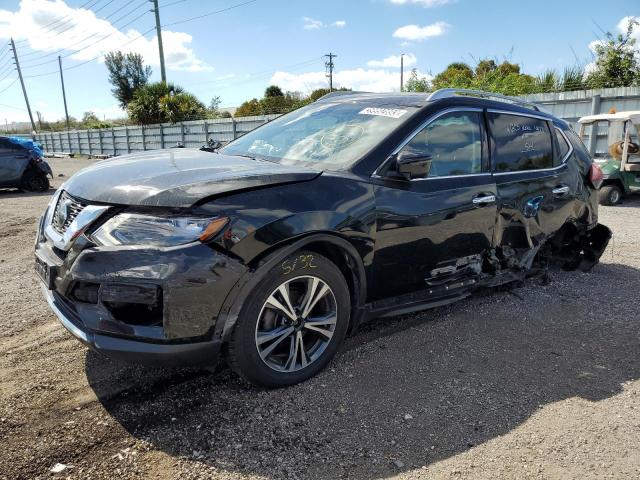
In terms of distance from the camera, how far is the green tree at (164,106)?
29.9 meters

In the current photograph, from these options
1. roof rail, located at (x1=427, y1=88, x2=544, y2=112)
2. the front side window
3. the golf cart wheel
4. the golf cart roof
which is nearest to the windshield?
the front side window

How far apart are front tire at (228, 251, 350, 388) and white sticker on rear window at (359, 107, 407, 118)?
1291 millimetres

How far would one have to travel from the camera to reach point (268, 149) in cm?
387

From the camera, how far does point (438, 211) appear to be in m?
3.53

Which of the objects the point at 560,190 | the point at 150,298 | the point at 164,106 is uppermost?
the point at 164,106

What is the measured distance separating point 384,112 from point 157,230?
1964 millimetres

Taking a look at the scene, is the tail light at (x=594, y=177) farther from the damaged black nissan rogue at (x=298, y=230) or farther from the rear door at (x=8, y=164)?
the rear door at (x=8, y=164)

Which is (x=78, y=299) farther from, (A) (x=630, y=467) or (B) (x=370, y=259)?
(A) (x=630, y=467)

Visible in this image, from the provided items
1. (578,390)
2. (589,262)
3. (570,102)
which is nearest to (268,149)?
(578,390)

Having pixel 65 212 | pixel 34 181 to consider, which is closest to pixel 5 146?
pixel 34 181

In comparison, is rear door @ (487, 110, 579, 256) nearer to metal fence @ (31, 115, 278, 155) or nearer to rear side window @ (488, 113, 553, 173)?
rear side window @ (488, 113, 553, 173)

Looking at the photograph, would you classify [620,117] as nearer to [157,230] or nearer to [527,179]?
[527,179]

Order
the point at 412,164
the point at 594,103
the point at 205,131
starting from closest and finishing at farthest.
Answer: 1. the point at 412,164
2. the point at 594,103
3. the point at 205,131

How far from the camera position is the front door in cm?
330
